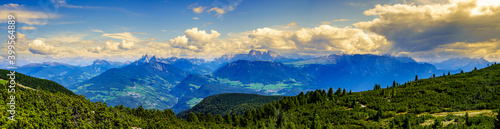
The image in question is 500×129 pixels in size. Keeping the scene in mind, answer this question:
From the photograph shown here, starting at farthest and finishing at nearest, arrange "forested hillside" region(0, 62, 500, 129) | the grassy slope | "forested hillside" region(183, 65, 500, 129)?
the grassy slope → "forested hillside" region(0, 62, 500, 129) → "forested hillside" region(183, 65, 500, 129)

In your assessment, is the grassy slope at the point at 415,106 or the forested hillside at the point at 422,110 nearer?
the forested hillside at the point at 422,110

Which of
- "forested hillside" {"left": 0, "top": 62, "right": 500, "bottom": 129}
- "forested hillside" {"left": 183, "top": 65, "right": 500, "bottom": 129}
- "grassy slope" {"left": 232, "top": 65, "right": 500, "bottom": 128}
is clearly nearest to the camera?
"forested hillside" {"left": 183, "top": 65, "right": 500, "bottom": 129}

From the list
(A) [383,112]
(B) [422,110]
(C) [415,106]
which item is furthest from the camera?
(C) [415,106]

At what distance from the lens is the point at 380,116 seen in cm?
7225

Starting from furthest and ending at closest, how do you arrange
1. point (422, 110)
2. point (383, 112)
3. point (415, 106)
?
point (415, 106) → point (383, 112) → point (422, 110)

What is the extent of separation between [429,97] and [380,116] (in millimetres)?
34660

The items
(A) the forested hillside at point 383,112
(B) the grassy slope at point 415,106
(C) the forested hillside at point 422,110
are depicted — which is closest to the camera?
(C) the forested hillside at point 422,110

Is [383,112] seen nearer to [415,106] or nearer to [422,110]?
[422,110]

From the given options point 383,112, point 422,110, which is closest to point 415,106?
point 422,110

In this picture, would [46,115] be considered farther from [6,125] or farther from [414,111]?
[414,111]

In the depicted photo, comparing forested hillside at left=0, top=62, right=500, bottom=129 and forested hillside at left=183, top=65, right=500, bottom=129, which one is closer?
forested hillside at left=183, top=65, right=500, bottom=129

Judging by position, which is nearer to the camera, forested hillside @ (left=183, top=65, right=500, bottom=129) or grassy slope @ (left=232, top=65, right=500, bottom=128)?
forested hillside @ (left=183, top=65, right=500, bottom=129)

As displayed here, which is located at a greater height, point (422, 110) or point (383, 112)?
point (422, 110)

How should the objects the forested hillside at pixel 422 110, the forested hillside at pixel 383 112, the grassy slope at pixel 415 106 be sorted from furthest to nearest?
the grassy slope at pixel 415 106
the forested hillside at pixel 383 112
the forested hillside at pixel 422 110
